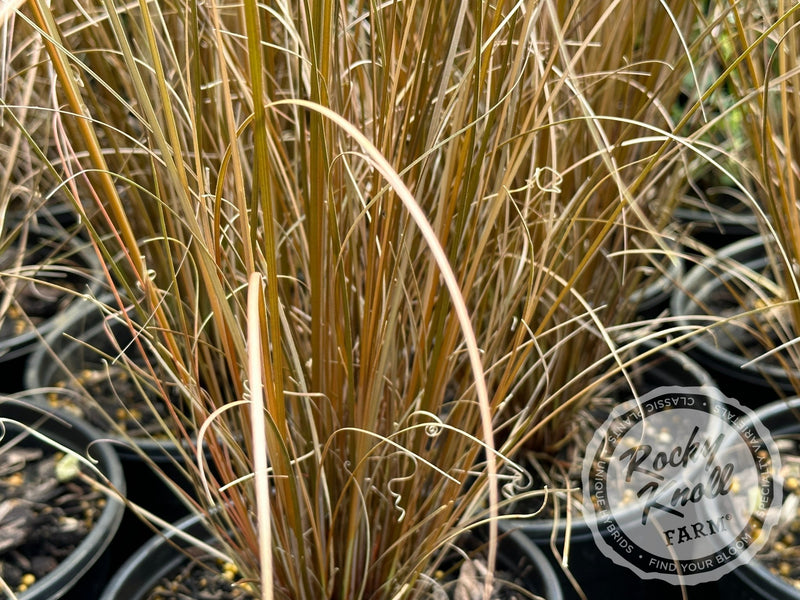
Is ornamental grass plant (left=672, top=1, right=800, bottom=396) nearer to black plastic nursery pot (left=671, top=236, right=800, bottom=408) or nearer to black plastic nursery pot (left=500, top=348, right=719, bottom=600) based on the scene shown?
black plastic nursery pot (left=671, top=236, right=800, bottom=408)

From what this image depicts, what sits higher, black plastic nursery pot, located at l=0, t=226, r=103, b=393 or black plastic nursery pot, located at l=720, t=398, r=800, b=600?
black plastic nursery pot, located at l=0, t=226, r=103, b=393

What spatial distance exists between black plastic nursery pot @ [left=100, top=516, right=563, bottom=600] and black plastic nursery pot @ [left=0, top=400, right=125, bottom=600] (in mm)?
55

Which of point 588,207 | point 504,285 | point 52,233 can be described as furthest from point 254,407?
point 52,233

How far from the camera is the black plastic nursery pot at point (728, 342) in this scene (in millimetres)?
1140

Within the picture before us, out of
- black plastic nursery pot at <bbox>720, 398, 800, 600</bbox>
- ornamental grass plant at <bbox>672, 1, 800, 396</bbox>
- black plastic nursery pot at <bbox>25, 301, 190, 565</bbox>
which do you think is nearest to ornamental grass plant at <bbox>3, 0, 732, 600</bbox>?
ornamental grass plant at <bbox>672, 1, 800, 396</bbox>

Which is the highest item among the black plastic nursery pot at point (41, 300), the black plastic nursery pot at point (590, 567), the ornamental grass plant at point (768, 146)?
the ornamental grass plant at point (768, 146)

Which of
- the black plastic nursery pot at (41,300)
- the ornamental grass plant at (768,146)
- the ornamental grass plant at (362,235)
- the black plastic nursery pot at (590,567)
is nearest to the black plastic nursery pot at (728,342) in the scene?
the ornamental grass plant at (768,146)

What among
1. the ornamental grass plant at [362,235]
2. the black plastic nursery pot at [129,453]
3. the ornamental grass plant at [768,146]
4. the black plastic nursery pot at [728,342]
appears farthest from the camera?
the black plastic nursery pot at [728,342]

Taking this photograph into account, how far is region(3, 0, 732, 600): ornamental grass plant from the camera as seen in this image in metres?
0.54

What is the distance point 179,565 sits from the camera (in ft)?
2.67

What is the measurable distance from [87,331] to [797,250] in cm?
99

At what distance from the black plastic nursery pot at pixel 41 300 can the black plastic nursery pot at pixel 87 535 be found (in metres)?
0.14

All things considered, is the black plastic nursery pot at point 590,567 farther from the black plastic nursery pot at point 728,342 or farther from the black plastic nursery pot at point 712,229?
the black plastic nursery pot at point 712,229

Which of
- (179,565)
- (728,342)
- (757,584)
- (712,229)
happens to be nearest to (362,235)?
(179,565)
